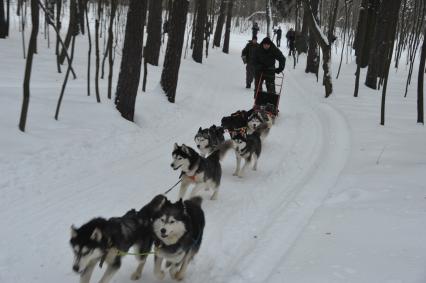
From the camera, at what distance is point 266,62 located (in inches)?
480

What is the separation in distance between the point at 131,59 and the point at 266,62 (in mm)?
4418

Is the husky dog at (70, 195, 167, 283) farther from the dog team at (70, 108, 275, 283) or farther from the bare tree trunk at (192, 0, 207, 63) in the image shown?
the bare tree trunk at (192, 0, 207, 63)

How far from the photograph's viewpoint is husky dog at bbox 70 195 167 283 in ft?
11.1


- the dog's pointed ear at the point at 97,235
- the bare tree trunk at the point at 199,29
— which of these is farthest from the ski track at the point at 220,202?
the bare tree trunk at the point at 199,29

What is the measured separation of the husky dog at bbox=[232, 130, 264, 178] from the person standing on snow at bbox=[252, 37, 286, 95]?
15.3 feet

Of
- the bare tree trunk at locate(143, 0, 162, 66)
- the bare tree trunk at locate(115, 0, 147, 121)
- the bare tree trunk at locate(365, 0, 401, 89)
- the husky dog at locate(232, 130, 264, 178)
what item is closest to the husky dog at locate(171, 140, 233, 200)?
the husky dog at locate(232, 130, 264, 178)

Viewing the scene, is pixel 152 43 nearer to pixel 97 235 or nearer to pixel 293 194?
pixel 293 194

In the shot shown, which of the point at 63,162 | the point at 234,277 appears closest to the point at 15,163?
the point at 63,162

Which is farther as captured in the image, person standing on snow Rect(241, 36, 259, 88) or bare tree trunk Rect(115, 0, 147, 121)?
person standing on snow Rect(241, 36, 259, 88)

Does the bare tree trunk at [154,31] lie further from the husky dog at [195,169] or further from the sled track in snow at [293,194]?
the husky dog at [195,169]

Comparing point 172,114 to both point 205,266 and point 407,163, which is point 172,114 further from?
point 205,266

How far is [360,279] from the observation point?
3998 millimetres

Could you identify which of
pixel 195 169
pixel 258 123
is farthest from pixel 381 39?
pixel 195 169

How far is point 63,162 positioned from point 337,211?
4.14 m
